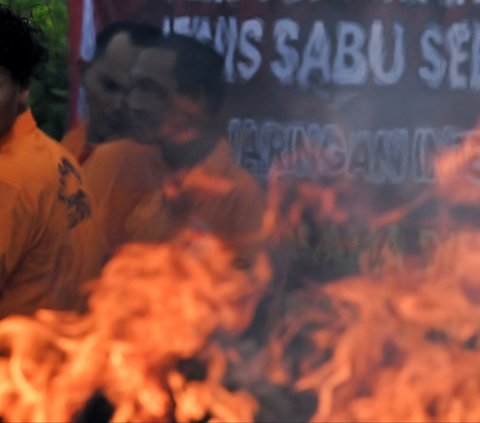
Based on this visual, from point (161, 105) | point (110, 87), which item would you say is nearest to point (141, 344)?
point (161, 105)

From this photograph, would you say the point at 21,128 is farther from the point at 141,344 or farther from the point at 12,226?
the point at 141,344

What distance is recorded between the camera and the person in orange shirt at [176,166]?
542cm

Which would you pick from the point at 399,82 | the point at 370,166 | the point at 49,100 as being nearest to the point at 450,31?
the point at 399,82

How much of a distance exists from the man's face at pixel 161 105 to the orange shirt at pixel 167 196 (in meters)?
0.10

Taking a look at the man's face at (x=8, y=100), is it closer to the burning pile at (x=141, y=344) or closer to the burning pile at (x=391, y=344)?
the burning pile at (x=141, y=344)

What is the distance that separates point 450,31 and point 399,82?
1.00 feet

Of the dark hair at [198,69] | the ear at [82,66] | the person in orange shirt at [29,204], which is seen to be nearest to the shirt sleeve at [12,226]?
the person in orange shirt at [29,204]

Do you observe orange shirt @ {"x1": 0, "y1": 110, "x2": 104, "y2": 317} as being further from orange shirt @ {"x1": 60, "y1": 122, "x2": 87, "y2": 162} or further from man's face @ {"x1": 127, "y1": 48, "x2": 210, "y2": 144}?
orange shirt @ {"x1": 60, "y1": 122, "x2": 87, "y2": 162}

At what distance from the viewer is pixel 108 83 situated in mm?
5898

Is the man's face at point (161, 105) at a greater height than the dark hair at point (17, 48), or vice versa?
the dark hair at point (17, 48)

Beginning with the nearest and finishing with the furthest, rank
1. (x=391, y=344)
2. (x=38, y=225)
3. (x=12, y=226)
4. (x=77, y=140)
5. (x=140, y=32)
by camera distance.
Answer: (x=12, y=226)
(x=38, y=225)
(x=391, y=344)
(x=140, y=32)
(x=77, y=140)

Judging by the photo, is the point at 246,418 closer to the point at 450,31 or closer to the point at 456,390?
the point at 456,390

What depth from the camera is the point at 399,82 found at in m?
5.58

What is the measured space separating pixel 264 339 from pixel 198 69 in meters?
1.18
